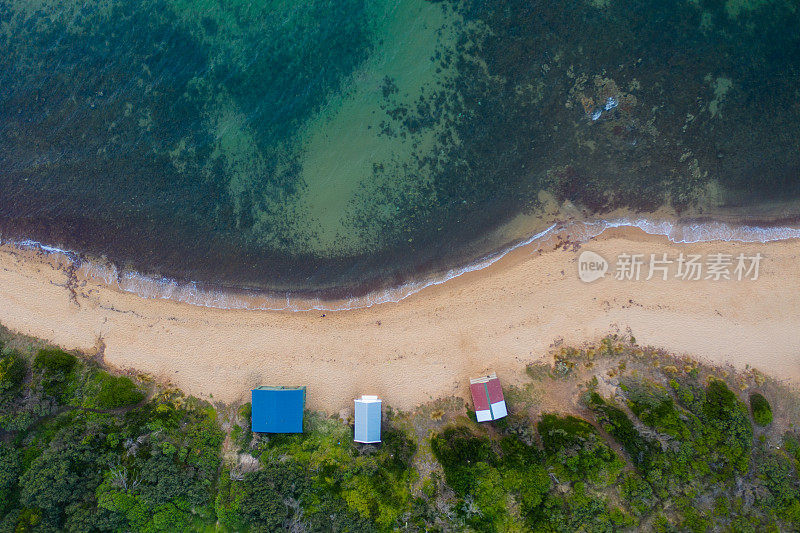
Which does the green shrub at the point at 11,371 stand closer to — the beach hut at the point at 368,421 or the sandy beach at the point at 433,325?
the sandy beach at the point at 433,325

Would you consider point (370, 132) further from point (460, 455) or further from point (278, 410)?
point (460, 455)

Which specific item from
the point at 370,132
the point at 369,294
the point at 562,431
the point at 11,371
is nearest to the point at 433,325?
the point at 369,294

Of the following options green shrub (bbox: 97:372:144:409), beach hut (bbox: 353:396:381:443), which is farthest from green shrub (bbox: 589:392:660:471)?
green shrub (bbox: 97:372:144:409)

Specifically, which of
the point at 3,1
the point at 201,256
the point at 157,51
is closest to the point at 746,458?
the point at 201,256

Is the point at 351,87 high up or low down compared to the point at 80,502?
up

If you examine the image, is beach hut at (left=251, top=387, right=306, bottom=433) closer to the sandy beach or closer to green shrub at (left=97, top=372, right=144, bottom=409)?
the sandy beach

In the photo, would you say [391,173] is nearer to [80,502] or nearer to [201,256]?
[201,256]

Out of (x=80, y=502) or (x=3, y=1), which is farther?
(x=3, y=1)
